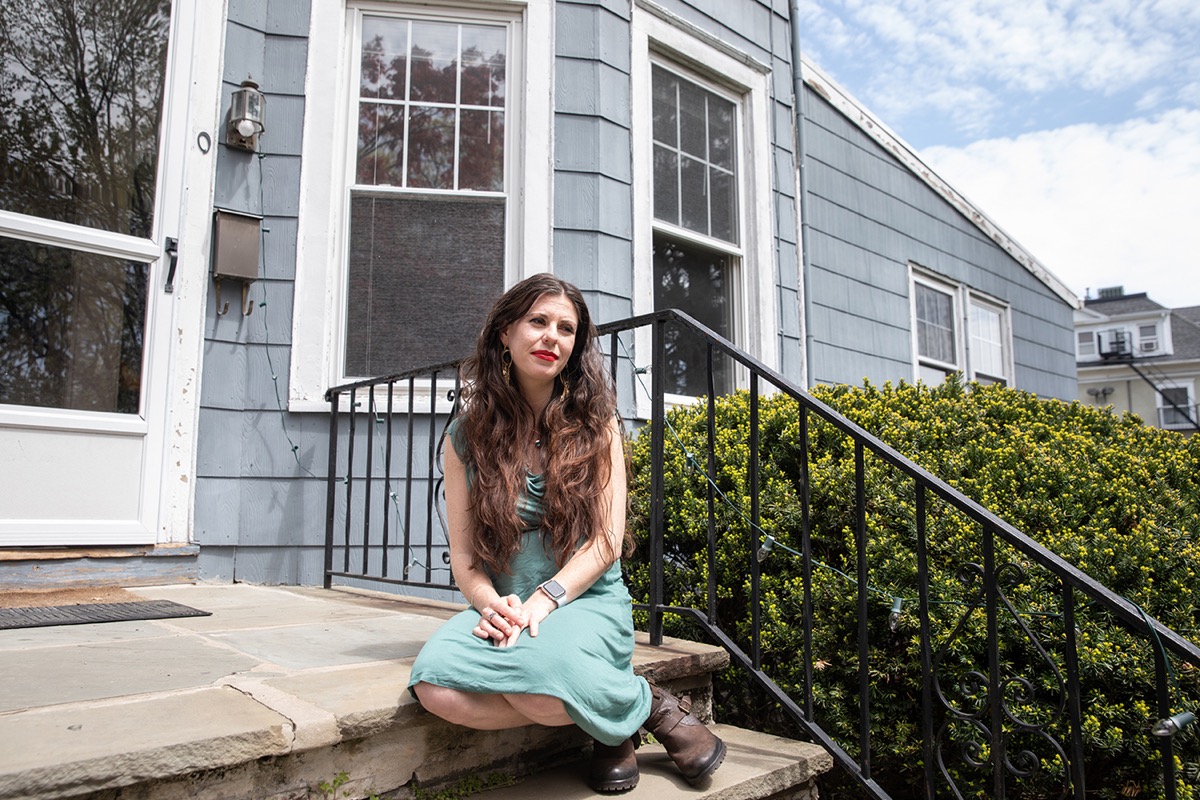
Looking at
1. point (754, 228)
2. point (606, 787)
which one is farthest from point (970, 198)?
point (606, 787)

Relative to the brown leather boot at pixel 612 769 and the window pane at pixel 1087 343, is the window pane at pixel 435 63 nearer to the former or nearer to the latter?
the brown leather boot at pixel 612 769

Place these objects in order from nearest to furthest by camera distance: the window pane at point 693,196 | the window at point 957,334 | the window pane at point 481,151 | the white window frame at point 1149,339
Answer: the window pane at point 481,151 → the window pane at point 693,196 → the window at point 957,334 → the white window frame at point 1149,339

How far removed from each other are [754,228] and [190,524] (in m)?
3.22

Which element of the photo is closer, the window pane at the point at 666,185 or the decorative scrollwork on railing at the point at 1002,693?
the decorative scrollwork on railing at the point at 1002,693

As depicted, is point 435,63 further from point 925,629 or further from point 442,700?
point 925,629

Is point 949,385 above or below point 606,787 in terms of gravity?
above

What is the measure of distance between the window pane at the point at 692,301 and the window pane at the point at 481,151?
3.10 ft

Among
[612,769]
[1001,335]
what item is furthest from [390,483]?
[1001,335]

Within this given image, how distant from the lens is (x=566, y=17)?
3916 mm

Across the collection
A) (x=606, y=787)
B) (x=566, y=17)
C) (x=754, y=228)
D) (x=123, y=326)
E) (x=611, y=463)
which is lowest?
(x=606, y=787)

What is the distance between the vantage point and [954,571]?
205cm

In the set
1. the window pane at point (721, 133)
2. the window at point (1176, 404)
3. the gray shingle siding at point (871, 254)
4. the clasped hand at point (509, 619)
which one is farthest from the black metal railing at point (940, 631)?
the window at point (1176, 404)

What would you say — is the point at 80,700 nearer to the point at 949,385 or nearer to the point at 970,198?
the point at 949,385

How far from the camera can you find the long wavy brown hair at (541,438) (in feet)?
5.79
